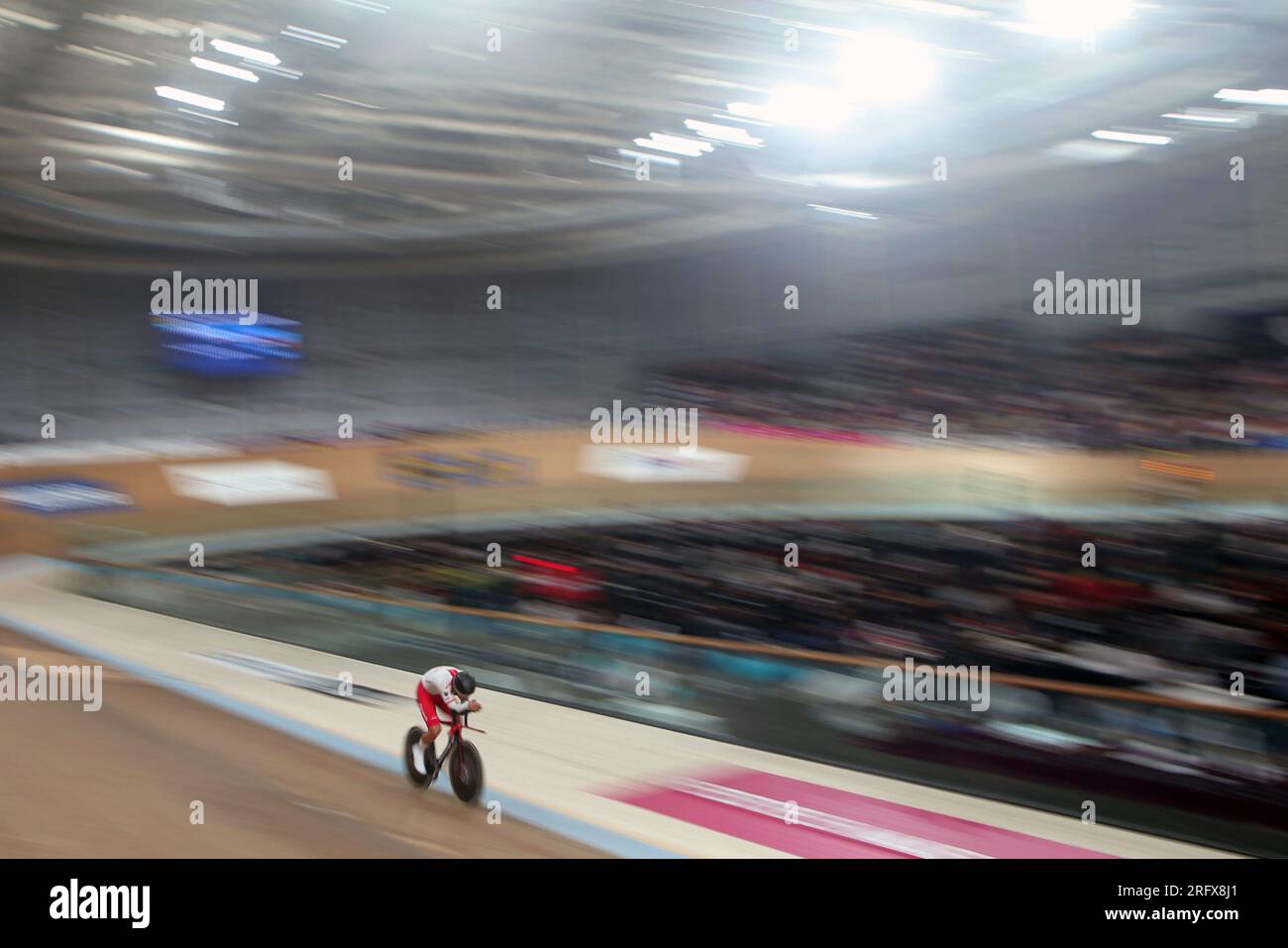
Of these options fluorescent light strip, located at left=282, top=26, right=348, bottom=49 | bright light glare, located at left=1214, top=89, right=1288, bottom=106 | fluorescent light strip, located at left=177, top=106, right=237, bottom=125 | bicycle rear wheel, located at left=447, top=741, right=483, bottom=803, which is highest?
fluorescent light strip, located at left=282, top=26, right=348, bottom=49

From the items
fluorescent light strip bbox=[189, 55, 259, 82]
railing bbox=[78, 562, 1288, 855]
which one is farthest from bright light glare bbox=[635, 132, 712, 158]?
railing bbox=[78, 562, 1288, 855]

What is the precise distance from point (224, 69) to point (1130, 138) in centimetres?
984

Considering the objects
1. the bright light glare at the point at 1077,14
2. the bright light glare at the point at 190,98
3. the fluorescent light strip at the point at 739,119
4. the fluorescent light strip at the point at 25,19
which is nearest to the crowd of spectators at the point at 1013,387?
the bright light glare at the point at 1077,14

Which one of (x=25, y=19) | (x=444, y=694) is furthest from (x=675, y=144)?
(x=444, y=694)

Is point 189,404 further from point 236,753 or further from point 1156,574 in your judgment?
point 1156,574

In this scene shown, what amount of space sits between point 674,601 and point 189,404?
496 inches

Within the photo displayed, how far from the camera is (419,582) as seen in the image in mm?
13117

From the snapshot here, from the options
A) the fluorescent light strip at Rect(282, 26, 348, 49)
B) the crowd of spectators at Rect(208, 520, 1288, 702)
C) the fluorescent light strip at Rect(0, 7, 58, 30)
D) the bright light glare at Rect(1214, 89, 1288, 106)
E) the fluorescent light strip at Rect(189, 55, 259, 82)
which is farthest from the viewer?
the fluorescent light strip at Rect(189, 55, 259, 82)

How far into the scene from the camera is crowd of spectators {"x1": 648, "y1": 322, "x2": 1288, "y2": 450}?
10.9m

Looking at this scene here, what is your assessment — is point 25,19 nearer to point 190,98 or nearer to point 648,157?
point 190,98

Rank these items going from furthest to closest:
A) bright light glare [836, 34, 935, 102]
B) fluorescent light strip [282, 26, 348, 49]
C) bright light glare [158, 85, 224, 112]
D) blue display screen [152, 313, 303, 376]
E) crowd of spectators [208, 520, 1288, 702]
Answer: blue display screen [152, 313, 303, 376], bright light glare [158, 85, 224, 112], bright light glare [836, 34, 935, 102], fluorescent light strip [282, 26, 348, 49], crowd of spectators [208, 520, 1288, 702]

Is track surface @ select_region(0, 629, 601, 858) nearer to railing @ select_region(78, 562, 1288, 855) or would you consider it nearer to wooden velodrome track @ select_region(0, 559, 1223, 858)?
wooden velodrome track @ select_region(0, 559, 1223, 858)

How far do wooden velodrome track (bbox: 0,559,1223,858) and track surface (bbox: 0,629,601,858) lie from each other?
13 mm
